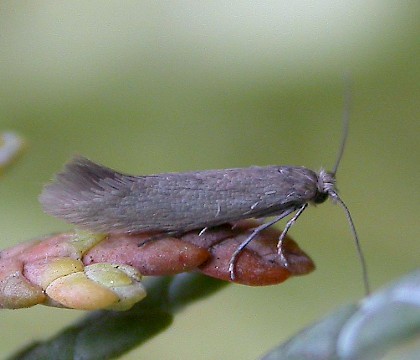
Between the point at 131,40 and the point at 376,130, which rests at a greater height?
the point at 131,40

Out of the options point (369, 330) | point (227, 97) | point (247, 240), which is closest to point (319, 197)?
point (247, 240)

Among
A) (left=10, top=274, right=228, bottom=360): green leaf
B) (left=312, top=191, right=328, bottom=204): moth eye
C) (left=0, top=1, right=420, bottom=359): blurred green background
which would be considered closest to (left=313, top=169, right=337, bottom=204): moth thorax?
(left=312, top=191, right=328, bottom=204): moth eye

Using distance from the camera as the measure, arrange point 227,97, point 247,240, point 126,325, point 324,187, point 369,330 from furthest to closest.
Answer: point 227,97 < point 324,187 < point 247,240 < point 126,325 < point 369,330

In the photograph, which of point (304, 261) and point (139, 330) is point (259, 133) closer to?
point (304, 261)

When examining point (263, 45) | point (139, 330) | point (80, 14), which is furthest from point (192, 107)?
point (139, 330)

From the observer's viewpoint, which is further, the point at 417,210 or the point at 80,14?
the point at 80,14

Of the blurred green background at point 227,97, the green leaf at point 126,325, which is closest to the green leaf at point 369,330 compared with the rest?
the green leaf at point 126,325

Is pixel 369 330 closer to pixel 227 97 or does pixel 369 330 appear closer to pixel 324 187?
pixel 324 187

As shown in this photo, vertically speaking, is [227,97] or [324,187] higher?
[227,97]
